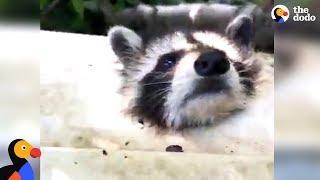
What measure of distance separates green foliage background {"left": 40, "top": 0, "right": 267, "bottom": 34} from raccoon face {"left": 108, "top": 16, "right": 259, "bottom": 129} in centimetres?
10

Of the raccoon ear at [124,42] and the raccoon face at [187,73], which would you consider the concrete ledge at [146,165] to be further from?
the raccoon ear at [124,42]

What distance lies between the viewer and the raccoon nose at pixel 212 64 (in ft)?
8.62

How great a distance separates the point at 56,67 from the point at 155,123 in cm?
62

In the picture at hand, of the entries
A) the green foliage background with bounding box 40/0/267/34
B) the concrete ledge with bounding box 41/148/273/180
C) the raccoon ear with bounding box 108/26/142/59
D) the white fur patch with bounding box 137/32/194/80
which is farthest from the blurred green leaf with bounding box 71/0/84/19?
the concrete ledge with bounding box 41/148/273/180

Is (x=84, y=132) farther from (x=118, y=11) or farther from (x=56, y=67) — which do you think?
(x=118, y=11)

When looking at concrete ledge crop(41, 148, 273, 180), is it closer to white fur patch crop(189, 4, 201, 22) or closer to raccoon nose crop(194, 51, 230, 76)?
raccoon nose crop(194, 51, 230, 76)

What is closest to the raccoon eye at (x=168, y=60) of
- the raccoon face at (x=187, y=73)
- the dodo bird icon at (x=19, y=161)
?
the raccoon face at (x=187, y=73)

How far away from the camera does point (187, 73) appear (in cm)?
265

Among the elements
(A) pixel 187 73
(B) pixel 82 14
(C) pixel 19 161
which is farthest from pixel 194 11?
(C) pixel 19 161

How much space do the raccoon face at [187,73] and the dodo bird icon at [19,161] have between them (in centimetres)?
59

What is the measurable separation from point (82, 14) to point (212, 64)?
75 cm

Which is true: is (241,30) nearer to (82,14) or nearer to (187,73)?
(187,73)

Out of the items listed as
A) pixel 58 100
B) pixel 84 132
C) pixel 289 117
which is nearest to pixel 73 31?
pixel 58 100

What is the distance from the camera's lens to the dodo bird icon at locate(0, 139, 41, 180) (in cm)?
269
